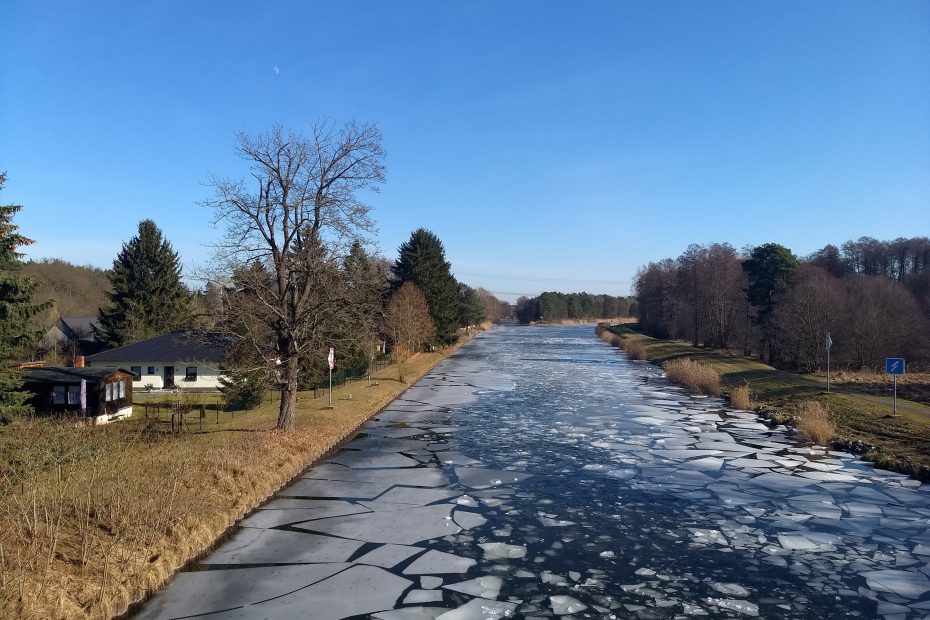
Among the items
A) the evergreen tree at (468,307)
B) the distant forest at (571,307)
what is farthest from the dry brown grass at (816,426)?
the distant forest at (571,307)

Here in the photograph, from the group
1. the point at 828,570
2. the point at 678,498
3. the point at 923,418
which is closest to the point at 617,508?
the point at 678,498

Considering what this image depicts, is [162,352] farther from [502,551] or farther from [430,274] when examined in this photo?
[502,551]

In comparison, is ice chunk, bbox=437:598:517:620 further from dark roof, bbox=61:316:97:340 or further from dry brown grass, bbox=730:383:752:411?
dark roof, bbox=61:316:97:340

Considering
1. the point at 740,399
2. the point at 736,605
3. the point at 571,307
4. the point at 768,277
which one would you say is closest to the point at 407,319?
the point at 740,399

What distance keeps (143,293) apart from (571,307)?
418 feet

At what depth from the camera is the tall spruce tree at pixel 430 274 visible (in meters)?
50.9

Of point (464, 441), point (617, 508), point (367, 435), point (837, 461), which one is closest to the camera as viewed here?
point (617, 508)

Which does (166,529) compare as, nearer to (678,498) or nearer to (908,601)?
(678,498)

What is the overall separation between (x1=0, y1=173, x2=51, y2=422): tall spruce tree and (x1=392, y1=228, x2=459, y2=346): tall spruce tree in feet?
103

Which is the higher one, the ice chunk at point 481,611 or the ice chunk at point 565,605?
the ice chunk at point 481,611

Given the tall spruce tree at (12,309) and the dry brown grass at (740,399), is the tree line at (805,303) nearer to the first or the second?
the dry brown grass at (740,399)

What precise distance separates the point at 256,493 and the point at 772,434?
16183mm

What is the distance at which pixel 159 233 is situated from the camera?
41.3 m

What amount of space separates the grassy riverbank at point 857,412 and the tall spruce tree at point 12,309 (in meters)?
24.2
